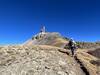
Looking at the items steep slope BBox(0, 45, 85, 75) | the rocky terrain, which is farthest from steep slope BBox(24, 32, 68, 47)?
steep slope BBox(0, 45, 85, 75)

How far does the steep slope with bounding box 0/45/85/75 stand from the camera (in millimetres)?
37000

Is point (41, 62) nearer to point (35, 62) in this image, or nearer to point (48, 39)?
Answer: point (35, 62)

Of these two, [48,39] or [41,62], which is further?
[48,39]

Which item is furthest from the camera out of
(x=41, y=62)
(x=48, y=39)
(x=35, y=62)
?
(x=48, y=39)

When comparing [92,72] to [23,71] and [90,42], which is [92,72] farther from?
[90,42]

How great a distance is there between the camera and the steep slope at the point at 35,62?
121ft

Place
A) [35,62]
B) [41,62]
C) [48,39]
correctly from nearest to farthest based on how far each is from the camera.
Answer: [35,62] → [41,62] → [48,39]

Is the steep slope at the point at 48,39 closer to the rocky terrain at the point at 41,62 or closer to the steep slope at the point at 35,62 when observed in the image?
the rocky terrain at the point at 41,62

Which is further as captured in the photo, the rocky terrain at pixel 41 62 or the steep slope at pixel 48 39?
the steep slope at pixel 48 39

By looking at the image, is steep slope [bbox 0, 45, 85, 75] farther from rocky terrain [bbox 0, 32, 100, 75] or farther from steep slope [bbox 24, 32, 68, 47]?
steep slope [bbox 24, 32, 68, 47]

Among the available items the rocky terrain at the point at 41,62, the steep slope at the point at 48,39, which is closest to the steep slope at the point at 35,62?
the rocky terrain at the point at 41,62

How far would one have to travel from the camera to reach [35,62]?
39156 millimetres

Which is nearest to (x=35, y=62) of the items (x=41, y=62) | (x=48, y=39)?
(x=41, y=62)

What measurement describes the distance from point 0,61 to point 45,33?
69.1m
